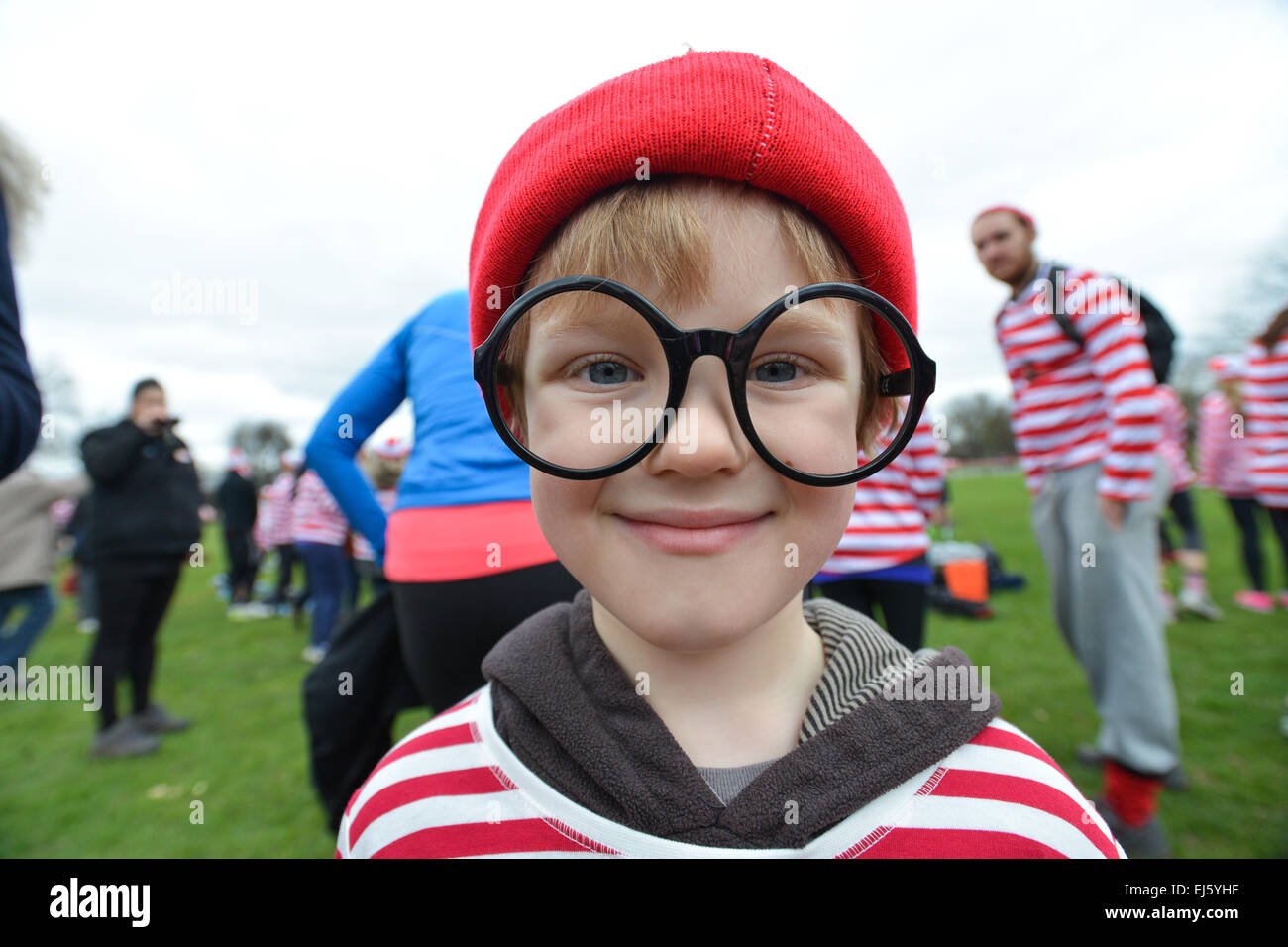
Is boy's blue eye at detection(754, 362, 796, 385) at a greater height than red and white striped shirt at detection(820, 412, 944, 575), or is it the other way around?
boy's blue eye at detection(754, 362, 796, 385)

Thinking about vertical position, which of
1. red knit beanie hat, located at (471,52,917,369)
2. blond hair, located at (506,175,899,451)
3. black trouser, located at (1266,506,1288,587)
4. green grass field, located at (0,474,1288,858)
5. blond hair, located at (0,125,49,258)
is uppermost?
blond hair, located at (0,125,49,258)

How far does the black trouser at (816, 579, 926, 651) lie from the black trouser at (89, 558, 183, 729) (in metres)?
3.89

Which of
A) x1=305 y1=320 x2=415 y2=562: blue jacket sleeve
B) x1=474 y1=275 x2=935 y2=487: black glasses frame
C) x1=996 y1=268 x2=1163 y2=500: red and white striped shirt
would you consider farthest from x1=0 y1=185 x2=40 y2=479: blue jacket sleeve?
x1=996 y1=268 x2=1163 y2=500: red and white striped shirt

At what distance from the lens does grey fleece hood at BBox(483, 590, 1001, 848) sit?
2.74ft

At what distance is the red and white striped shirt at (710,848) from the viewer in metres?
0.83

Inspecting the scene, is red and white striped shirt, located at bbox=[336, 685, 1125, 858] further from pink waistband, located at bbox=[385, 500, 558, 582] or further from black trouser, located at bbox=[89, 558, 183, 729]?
black trouser, located at bbox=[89, 558, 183, 729]

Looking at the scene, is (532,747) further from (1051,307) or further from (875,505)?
(1051,307)

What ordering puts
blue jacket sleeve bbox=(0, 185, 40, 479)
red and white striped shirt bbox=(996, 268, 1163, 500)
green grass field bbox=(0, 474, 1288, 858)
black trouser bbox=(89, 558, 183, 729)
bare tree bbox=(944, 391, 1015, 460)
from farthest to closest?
black trouser bbox=(89, 558, 183, 729), green grass field bbox=(0, 474, 1288, 858), red and white striped shirt bbox=(996, 268, 1163, 500), bare tree bbox=(944, 391, 1015, 460), blue jacket sleeve bbox=(0, 185, 40, 479)

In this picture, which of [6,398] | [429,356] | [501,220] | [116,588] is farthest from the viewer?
[116,588]

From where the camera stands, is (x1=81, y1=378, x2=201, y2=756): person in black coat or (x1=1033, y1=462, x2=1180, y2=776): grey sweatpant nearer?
(x1=1033, y1=462, x2=1180, y2=776): grey sweatpant

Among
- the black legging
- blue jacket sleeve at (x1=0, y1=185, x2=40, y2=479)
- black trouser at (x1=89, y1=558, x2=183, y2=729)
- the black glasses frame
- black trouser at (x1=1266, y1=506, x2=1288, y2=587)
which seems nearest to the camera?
the black glasses frame

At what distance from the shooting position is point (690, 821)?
0.83m
